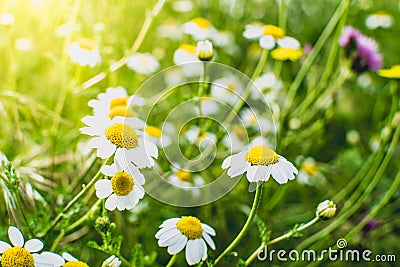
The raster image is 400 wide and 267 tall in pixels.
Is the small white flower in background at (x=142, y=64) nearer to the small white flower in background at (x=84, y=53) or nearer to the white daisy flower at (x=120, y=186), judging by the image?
the small white flower in background at (x=84, y=53)

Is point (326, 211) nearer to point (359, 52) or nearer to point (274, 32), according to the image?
point (274, 32)

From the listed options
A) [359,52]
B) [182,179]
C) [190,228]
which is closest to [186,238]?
[190,228]

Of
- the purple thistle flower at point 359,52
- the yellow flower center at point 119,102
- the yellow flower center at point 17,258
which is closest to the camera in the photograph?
the yellow flower center at point 17,258

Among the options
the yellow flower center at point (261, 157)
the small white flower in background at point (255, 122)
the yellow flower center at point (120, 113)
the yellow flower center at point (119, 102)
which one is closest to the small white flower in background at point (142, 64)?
the small white flower in background at point (255, 122)

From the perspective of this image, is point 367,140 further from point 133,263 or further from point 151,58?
point 133,263

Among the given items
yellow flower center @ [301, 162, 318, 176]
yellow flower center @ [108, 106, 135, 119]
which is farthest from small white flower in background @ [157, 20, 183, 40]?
yellow flower center @ [108, 106, 135, 119]

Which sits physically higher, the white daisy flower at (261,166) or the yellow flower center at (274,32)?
the yellow flower center at (274,32)

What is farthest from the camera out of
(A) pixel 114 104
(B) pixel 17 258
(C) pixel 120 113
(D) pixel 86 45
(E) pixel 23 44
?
(E) pixel 23 44
